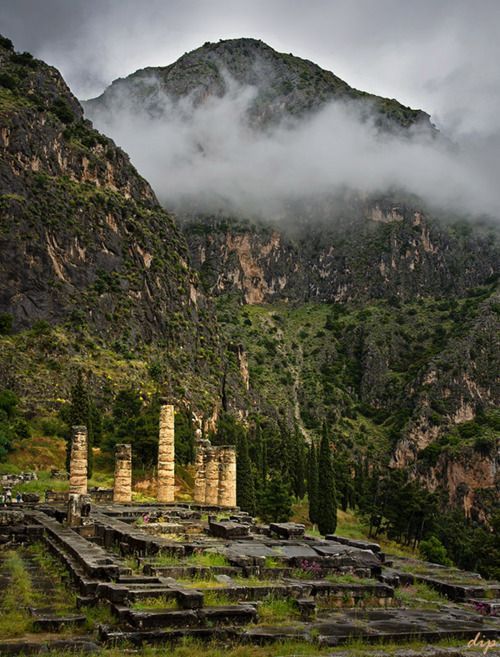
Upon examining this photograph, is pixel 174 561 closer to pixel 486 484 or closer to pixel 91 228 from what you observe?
pixel 91 228

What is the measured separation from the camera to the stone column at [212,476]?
41.7 m

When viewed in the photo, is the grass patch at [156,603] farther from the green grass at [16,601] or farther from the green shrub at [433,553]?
the green shrub at [433,553]

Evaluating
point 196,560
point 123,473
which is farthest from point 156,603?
point 123,473

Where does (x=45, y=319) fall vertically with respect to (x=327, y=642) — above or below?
above

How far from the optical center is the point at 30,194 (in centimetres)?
9588

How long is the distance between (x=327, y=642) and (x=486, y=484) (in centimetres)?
12269

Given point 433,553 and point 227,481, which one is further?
point 433,553

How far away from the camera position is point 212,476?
4206 cm

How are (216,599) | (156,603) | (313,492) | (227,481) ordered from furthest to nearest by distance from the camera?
1. (313,492)
2. (227,481)
3. (216,599)
4. (156,603)

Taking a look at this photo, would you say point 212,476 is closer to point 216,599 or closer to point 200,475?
point 200,475

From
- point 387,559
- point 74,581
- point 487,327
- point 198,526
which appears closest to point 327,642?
point 74,581

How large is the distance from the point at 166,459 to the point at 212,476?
2.82 meters

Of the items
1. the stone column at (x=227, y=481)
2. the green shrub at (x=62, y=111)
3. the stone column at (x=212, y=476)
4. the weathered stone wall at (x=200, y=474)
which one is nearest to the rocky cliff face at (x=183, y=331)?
the green shrub at (x=62, y=111)

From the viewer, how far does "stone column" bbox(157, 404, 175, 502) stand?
40.2 metres
